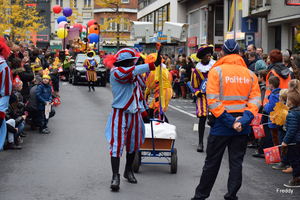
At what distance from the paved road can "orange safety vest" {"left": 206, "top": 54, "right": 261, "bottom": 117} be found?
4.18ft

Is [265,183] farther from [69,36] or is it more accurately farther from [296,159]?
[69,36]

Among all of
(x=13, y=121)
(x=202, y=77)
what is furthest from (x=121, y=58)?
(x=13, y=121)

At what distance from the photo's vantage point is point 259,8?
61.6 feet

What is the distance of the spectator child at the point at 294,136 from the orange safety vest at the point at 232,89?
4.55 feet

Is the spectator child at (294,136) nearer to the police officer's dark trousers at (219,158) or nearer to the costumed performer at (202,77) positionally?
the police officer's dark trousers at (219,158)

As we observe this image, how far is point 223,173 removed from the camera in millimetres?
6488

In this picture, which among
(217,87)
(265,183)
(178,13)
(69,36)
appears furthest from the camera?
(69,36)

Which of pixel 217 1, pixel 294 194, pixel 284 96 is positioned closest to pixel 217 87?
pixel 294 194

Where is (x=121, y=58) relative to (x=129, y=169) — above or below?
above

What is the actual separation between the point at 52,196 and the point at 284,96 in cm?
386

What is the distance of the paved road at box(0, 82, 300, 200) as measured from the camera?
534 cm

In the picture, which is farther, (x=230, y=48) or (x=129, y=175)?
(x=129, y=175)

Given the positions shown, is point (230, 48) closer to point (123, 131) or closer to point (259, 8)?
point (123, 131)

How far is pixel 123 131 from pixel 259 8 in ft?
48.9
